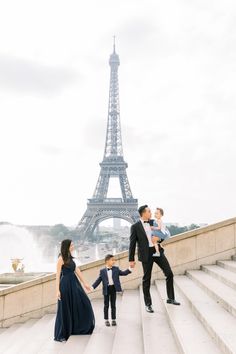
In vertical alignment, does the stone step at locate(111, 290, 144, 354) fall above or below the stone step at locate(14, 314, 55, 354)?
above

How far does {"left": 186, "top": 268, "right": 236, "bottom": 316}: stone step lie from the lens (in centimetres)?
621

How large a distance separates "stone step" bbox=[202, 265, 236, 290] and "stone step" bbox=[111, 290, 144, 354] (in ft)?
5.80

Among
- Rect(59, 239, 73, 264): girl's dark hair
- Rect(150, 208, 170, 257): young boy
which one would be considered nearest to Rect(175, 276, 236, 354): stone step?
Rect(150, 208, 170, 257): young boy

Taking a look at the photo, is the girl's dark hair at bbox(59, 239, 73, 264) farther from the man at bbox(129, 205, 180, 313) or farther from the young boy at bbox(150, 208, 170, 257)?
the young boy at bbox(150, 208, 170, 257)

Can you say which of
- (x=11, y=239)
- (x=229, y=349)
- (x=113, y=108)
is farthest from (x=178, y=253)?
(x=11, y=239)

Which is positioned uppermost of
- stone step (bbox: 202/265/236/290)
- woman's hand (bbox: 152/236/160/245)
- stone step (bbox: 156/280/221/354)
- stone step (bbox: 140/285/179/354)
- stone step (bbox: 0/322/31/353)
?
woman's hand (bbox: 152/236/160/245)

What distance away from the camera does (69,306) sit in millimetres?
6473

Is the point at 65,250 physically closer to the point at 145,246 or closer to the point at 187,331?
the point at 145,246

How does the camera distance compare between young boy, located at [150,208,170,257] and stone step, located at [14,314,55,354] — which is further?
young boy, located at [150,208,170,257]

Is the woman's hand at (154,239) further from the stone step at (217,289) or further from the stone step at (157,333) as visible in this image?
the stone step at (217,289)

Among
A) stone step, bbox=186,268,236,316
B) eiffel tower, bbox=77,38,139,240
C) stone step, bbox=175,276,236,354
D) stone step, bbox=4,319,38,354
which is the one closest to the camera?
stone step, bbox=175,276,236,354

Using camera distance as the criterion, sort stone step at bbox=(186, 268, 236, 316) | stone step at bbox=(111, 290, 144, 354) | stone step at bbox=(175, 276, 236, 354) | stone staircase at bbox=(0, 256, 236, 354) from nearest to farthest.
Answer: stone step at bbox=(175, 276, 236, 354) → stone staircase at bbox=(0, 256, 236, 354) → stone step at bbox=(111, 290, 144, 354) → stone step at bbox=(186, 268, 236, 316)

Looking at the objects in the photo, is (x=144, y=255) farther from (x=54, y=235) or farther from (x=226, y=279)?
(x=54, y=235)

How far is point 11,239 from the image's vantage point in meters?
111
